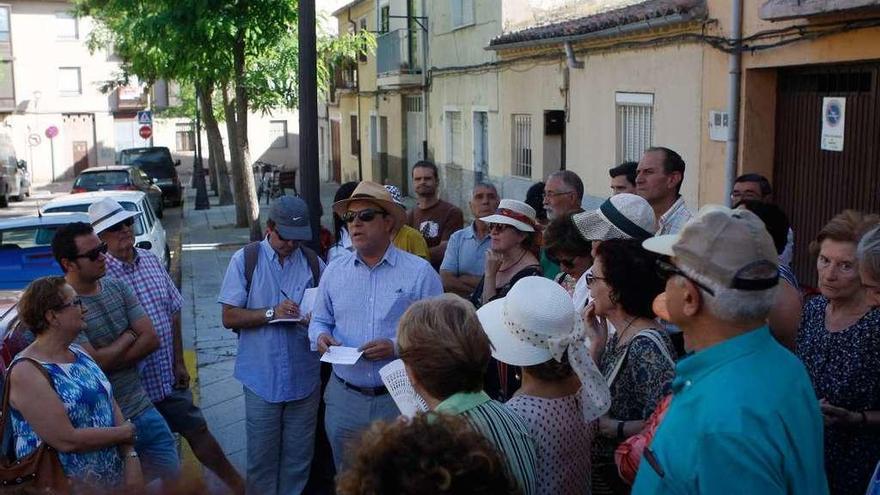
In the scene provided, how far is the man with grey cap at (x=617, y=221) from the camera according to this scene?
3.80 metres

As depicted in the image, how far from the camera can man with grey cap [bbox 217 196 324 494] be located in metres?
5.09

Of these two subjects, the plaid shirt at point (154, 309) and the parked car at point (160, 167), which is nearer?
the plaid shirt at point (154, 309)

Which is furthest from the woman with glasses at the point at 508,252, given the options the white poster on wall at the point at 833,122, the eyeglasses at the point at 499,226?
the white poster on wall at the point at 833,122

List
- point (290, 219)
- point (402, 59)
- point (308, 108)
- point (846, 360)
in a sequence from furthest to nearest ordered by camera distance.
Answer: point (402, 59) < point (308, 108) < point (290, 219) < point (846, 360)

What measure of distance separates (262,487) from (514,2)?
13.5 m

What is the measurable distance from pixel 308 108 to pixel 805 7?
419cm

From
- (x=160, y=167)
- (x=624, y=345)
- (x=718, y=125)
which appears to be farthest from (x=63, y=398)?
(x=160, y=167)

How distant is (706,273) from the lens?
2.35 meters

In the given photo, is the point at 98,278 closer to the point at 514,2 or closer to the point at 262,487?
the point at 262,487

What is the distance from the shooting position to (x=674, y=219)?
5266mm

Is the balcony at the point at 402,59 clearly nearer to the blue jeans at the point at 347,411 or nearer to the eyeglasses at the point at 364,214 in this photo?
the eyeglasses at the point at 364,214

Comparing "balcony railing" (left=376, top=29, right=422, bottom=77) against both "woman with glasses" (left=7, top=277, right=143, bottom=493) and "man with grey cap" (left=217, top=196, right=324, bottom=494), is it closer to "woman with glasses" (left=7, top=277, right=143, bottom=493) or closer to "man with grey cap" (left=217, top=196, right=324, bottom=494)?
"man with grey cap" (left=217, top=196, right=324, bottom=494)

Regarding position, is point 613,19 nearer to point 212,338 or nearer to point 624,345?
point 212,338

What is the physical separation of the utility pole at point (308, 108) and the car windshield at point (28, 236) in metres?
3.43
